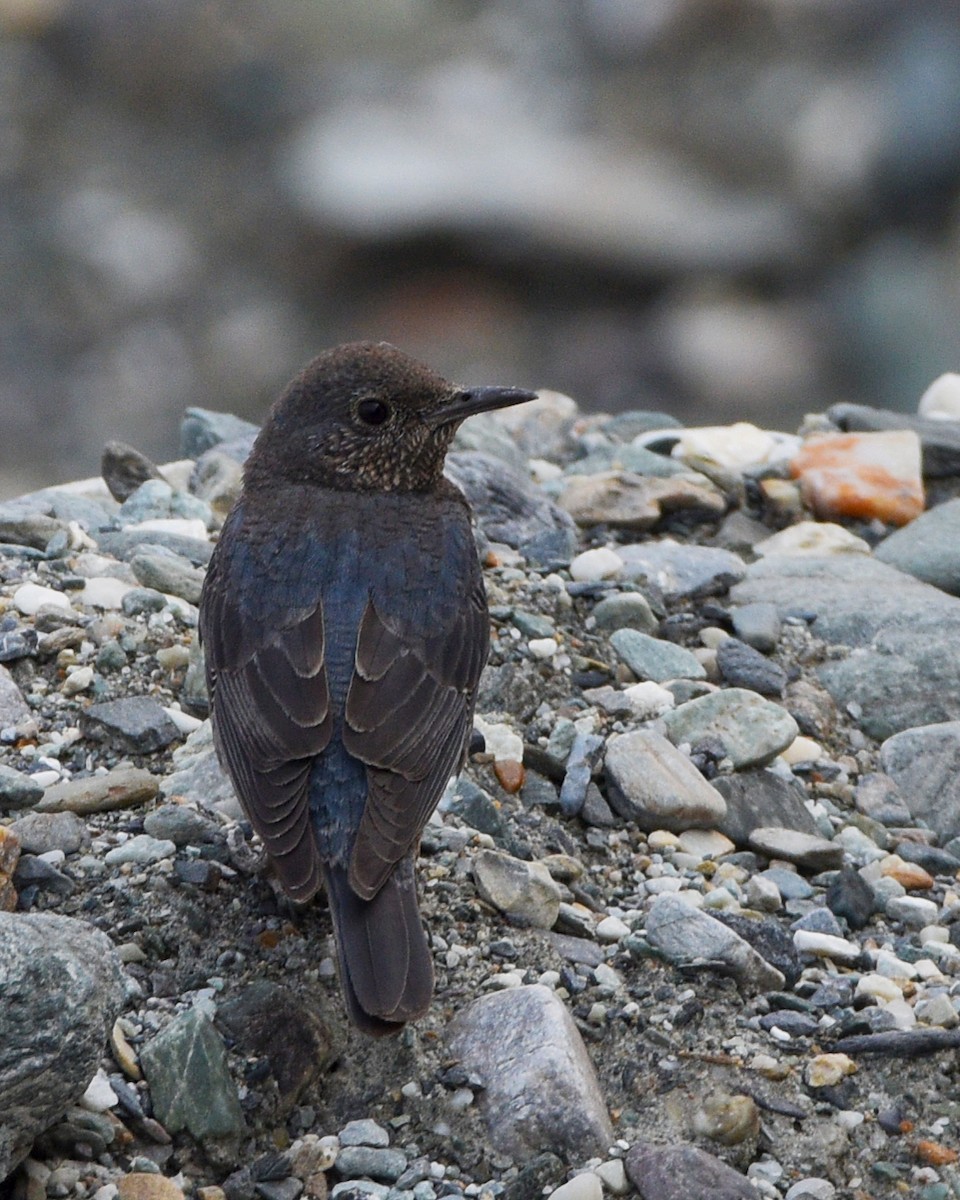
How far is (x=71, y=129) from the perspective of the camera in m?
32.0

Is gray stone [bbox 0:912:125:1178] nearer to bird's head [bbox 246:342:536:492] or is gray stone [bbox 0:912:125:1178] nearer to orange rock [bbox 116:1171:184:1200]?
orange rock [bbox 116:1171:184:1200]

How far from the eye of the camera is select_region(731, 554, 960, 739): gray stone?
5805 millimetres

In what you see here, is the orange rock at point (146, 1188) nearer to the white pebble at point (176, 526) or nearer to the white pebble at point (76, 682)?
the white pebble at point (76, 682)

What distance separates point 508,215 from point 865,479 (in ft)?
50.1

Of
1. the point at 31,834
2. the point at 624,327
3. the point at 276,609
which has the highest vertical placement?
the point at 276,609

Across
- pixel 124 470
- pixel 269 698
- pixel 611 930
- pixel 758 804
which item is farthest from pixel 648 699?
pixel 124 470

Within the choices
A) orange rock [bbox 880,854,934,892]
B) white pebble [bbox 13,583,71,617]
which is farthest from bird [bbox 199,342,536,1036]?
orange rock [bbox 880,854,934,892]

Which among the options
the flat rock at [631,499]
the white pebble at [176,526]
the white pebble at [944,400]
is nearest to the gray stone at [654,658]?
the flat rock at [631,499]

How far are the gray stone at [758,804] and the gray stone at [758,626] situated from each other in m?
0.68

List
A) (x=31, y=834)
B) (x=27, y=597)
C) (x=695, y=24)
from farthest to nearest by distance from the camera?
(x=695, y=24)
(x=27, y=597)
(x=31, y=834)

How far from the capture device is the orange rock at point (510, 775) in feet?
17.0

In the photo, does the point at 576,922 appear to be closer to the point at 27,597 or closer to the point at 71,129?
the point at 27,597

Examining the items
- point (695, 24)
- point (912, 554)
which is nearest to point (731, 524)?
point (912, 554)

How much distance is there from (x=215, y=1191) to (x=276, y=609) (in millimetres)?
1523
